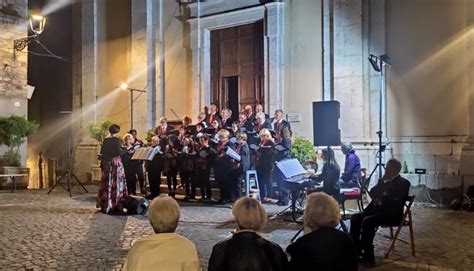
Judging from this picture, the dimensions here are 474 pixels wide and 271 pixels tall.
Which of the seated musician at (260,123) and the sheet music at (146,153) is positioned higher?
the seated musician at (260,123)

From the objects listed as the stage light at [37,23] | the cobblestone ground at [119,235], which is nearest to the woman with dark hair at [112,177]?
the cobblestone ground at [119,235]

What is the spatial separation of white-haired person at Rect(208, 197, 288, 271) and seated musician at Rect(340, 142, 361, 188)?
19.2ft

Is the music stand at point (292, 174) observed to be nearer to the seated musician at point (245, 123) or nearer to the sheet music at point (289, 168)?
the sheet music at point (289, 168)

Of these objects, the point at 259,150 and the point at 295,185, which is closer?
the point at 295,185

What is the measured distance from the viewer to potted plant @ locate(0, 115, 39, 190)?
49.9 ft

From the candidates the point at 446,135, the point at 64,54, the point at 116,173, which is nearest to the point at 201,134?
the point at 116,173

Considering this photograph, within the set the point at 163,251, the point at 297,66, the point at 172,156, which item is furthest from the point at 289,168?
the point at 297,66

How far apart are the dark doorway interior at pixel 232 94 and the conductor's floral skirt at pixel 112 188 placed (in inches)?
238

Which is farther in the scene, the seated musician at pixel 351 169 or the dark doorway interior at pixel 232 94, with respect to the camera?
the dark doorway interior at pixel 232 94

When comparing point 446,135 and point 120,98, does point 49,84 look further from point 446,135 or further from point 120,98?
point 446,135

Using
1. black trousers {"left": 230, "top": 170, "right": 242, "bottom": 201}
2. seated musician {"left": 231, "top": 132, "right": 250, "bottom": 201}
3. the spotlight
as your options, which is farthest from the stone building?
black trousers {"left": 230, "top": 170, "right": 242, "bottom": 201}

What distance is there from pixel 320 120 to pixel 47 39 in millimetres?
16939

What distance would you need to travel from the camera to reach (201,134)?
11.7 meters

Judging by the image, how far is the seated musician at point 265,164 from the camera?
426 inches
